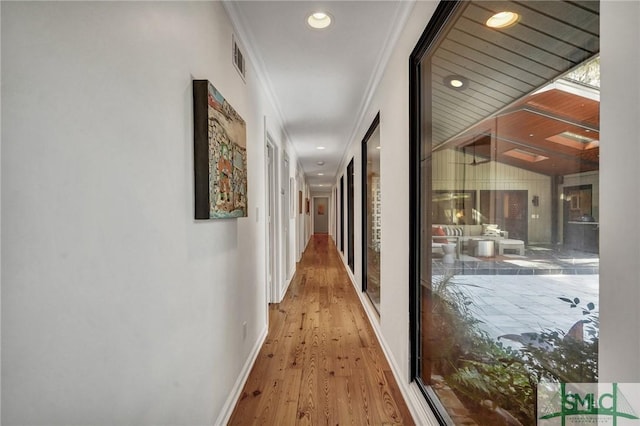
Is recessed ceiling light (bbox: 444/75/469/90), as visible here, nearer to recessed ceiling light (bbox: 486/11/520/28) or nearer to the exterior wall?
recessed ceiling light (bbox: 486/11/520/28)

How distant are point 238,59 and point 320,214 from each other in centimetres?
1447

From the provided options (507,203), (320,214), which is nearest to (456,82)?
(507,203)

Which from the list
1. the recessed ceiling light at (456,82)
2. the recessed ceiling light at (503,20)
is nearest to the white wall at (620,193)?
the recessed ceiling light at (503,20)

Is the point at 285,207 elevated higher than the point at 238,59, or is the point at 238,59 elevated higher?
the point at 238,59

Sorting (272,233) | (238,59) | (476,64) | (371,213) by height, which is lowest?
(272,233)

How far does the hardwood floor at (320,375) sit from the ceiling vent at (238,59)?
216cm

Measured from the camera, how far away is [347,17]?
1893 mm

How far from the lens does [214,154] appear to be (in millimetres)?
1447

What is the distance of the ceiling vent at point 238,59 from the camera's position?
6.45ft

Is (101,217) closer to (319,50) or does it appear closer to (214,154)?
(214,154)

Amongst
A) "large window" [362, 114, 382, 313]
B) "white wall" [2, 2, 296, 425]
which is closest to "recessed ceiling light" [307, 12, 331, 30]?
"white wall" [2, 2, 296, 425]

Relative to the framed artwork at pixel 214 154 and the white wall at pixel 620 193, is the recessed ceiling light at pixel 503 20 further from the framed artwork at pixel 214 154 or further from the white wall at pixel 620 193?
the framed artwork at pixel 214 154

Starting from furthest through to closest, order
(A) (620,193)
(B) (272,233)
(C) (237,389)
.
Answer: (B) (272,233) → (C) (237,389) → (A) (620,193)

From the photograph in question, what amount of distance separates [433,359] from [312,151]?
4815 millimetres
